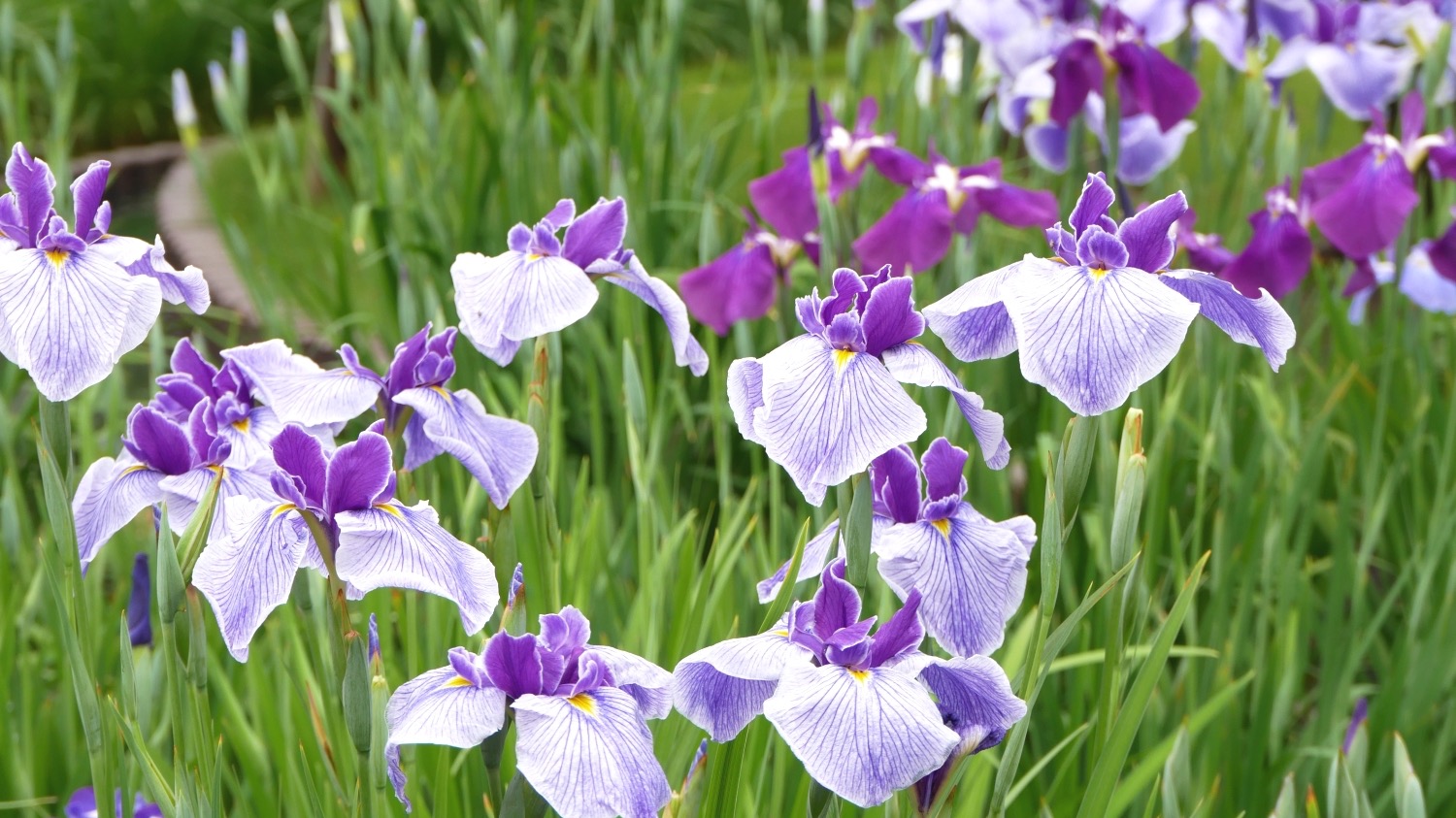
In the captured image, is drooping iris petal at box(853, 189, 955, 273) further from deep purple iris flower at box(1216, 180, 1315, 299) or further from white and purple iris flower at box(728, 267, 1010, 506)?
white and purple iris flower at box(728, 267, 1010, 506)

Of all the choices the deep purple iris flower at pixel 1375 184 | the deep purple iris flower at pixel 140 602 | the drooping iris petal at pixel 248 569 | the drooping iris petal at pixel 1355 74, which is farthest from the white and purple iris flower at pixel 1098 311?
the drooping iris petal at pixel 1355 74

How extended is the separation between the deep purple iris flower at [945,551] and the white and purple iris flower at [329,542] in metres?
0.30

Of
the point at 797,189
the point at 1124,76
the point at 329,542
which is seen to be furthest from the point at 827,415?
the point at 1124,76

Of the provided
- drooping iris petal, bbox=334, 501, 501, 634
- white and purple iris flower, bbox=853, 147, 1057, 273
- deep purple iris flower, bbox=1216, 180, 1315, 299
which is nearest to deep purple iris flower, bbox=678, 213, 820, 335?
white and purple iris flower, bbox=853, 147, 1057, 273

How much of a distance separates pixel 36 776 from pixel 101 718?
93 centimetres

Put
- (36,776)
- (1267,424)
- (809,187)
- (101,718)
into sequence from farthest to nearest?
(809,187), (1267,424), (36,776), (101,718)

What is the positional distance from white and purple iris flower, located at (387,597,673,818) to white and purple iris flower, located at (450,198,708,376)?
0.39 metres

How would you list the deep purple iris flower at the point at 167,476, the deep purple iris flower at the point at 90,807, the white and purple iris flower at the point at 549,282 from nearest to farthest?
the deep purple iris flower at the point at 167,476, the white and purple iris flower at the point at 549,282, the deep purple iris flower at the point at 90,807

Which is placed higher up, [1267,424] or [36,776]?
[1267,424]

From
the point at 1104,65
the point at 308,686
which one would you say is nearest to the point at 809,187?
the point at 1104,65

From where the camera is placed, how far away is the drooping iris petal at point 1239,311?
1.04 meters

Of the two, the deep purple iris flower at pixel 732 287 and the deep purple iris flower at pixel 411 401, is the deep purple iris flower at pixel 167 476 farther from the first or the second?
the deep purple iris flower at pixel 732 287

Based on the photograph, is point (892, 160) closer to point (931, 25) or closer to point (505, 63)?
point (931, 25)

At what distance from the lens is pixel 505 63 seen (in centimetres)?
350
